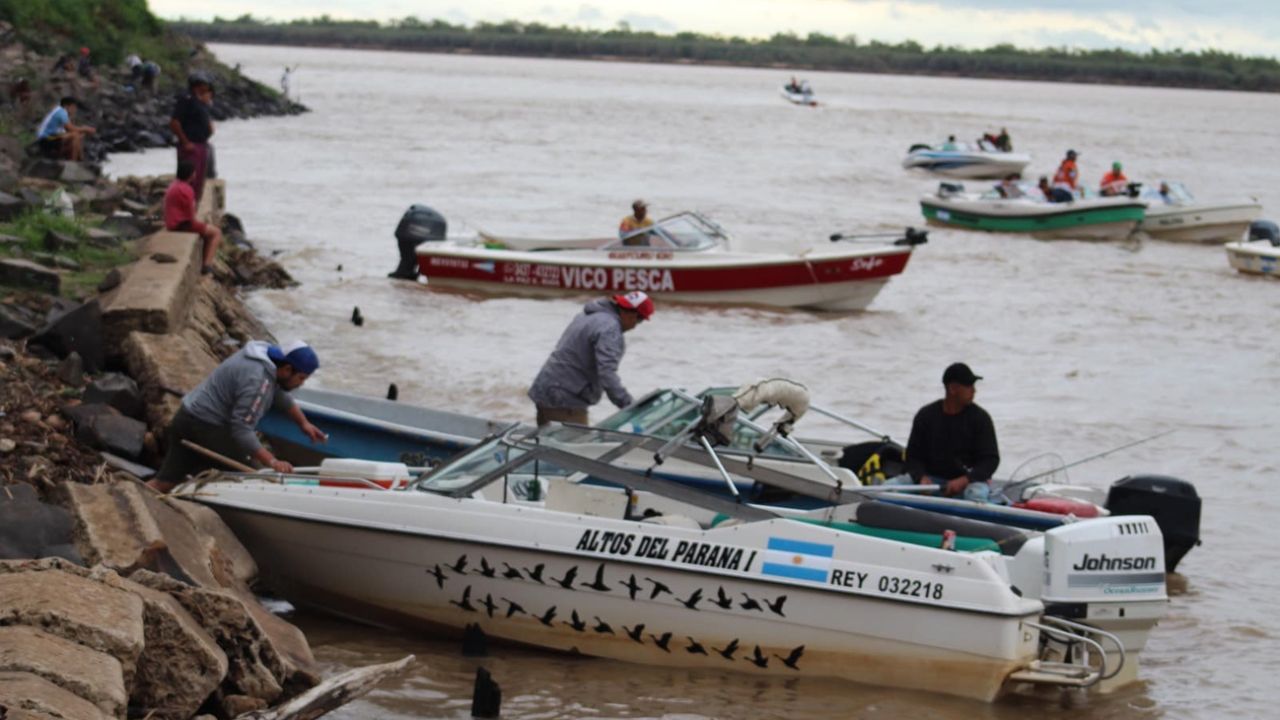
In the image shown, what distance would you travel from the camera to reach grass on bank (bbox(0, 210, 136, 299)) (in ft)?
45.9

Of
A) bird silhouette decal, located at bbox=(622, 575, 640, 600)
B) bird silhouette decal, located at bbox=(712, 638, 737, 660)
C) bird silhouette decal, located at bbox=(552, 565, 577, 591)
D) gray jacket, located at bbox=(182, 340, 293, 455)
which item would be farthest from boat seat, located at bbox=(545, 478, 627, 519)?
gray jacket, located at bbox=(182, 340, 293, 455)

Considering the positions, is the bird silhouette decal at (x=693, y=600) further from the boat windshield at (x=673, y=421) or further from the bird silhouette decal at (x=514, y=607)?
the boat windshield at (x=673, y=421)

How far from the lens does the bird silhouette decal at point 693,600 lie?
8.58 meters

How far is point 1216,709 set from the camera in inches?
357

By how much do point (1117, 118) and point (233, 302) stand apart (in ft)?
285

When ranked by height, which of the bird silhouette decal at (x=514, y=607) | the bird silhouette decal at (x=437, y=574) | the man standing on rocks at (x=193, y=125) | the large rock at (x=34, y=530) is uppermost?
the man standing on rocks at (x=193, y=125)

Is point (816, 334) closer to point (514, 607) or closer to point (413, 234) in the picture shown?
point (413, 234)

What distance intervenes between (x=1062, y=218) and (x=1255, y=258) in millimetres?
5054

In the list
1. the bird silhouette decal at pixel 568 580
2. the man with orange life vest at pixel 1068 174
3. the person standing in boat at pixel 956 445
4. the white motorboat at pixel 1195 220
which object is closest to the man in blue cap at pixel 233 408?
the bird silhouette decal at pixel 568 580

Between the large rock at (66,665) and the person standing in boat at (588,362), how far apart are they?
229 inches

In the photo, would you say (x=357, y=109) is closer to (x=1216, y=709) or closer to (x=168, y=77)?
(x=168, y=77)

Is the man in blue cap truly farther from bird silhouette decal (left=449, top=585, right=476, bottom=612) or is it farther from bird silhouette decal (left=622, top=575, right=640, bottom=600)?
bird silhouette decal (left=622, top=575, right=640, bottom=600)

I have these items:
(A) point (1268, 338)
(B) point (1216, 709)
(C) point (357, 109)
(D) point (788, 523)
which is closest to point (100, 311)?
(D) point (788, 523)

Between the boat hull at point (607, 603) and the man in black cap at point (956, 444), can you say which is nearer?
the boat hull at point (607, 603)
